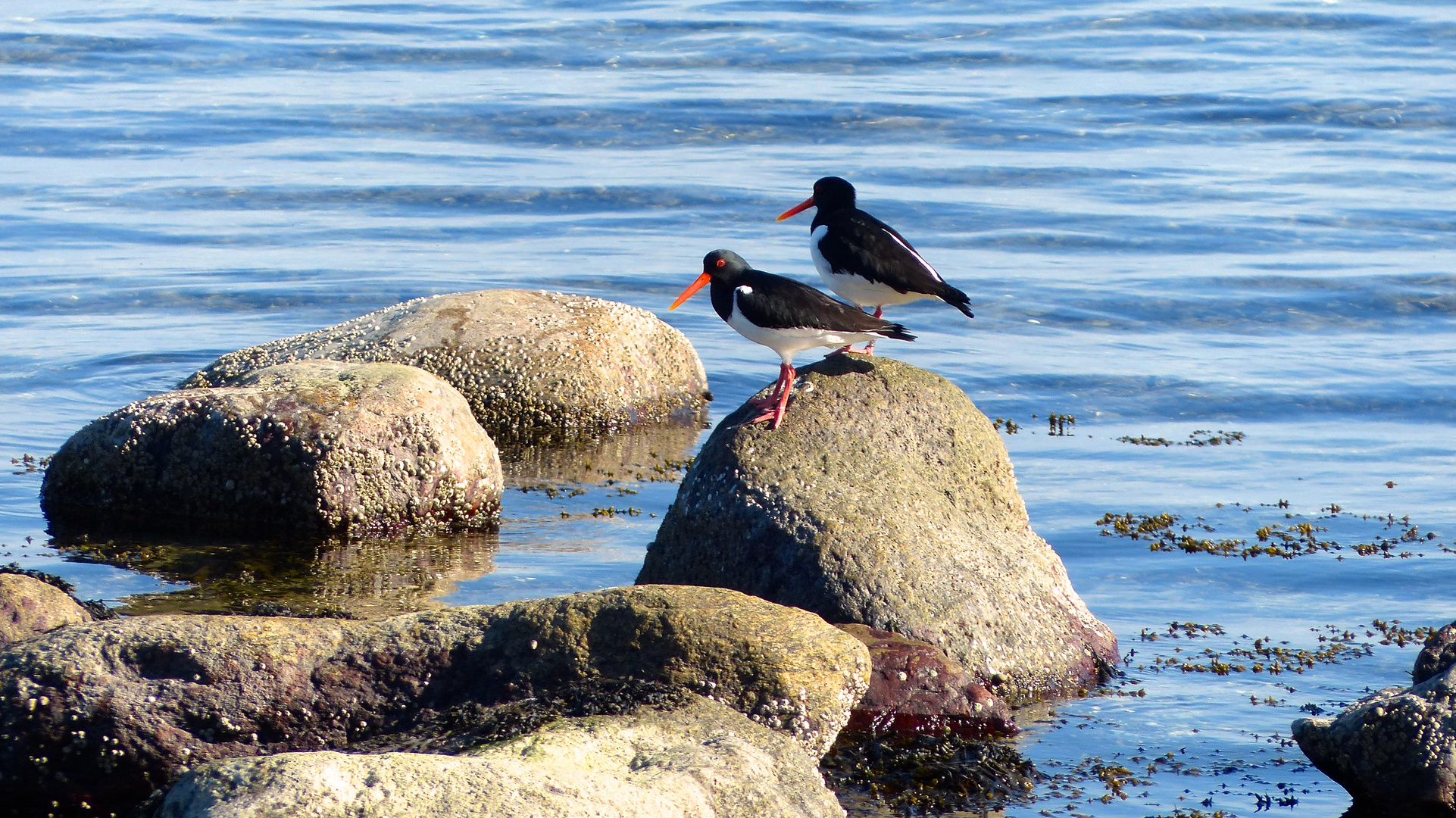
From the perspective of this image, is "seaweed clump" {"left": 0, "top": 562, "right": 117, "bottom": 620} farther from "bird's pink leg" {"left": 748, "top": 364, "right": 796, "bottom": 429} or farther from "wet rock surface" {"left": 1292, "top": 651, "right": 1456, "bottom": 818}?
"wet rock surface" {"left": 1292, "top": 651, "right": 1456, "bottom": 818}

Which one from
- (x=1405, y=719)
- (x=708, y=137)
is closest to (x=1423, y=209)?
(x=708, y=137)

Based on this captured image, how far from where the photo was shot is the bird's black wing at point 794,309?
741cm

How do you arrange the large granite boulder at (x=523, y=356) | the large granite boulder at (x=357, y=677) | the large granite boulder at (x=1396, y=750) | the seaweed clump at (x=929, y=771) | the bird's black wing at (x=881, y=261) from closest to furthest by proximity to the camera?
the large granite boulder at (x=357, y=677)
the large granite boulder at (x=1396, y=750)
the seaweed clump at (x=929, y=771)
the bird's black wing at (x=881, y=261)
the large granite boulder at (x=523, y=356)

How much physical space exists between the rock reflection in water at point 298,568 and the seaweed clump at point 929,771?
2643mm

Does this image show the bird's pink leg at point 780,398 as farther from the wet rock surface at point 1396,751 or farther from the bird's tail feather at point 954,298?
the wet rock surface at point 1396,751

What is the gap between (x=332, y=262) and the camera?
1664 centimetres

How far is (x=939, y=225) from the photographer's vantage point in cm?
1861

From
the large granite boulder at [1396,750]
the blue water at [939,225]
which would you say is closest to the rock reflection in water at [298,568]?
the blue water at [939,225]

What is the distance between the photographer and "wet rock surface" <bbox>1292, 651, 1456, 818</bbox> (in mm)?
5473

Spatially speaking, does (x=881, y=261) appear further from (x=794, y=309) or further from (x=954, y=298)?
(x=794, y=309)

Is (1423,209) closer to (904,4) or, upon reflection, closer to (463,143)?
(463,143)

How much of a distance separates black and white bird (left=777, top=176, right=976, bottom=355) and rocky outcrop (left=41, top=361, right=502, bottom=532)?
2455 millimetres

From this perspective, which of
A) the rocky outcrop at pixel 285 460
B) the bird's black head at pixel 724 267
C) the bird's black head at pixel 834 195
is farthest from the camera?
the bird's black head at pixel 834 195

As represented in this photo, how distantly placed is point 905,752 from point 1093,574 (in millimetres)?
2935
